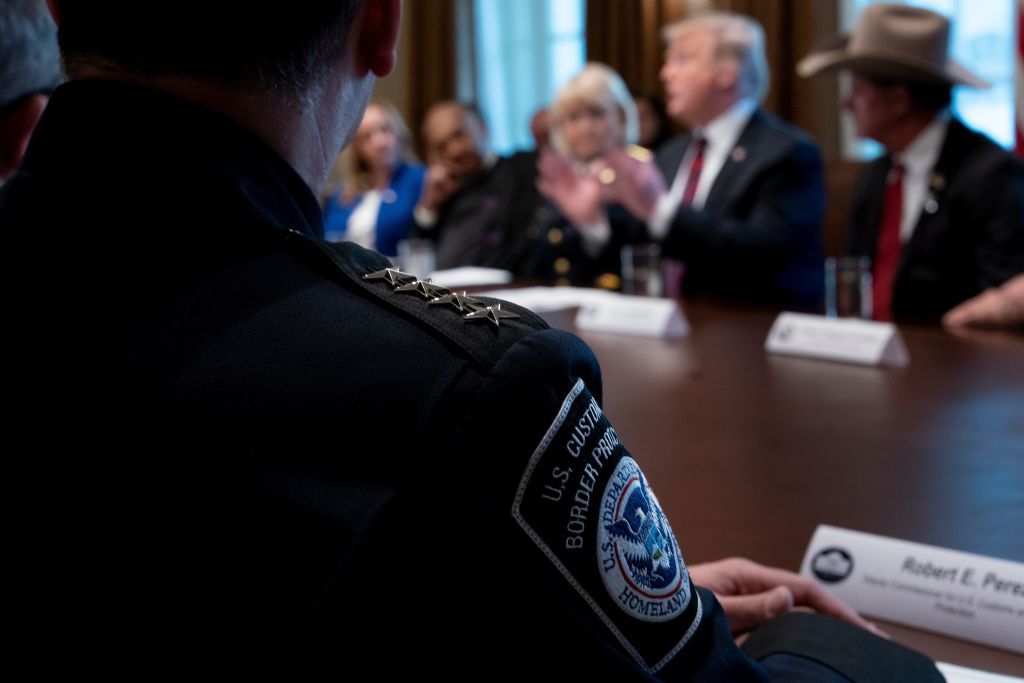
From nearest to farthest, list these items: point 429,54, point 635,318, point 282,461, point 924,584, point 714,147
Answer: point 282,461 → point 924,584 → point 635,318 → point 714,147 → point 429,54

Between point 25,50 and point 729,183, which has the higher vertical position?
point 25,50

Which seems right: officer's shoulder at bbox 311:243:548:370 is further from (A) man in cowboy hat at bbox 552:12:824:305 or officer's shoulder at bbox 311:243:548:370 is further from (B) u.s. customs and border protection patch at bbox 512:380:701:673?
(A) man in cowboy hat at bbox 552:12:824:305

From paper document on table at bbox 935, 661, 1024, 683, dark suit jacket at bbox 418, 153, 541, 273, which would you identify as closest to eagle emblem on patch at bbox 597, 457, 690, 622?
paper document on table at bbox 935, 661, 1024, 683

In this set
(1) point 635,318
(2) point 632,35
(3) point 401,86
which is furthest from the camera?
(3) point 401,86

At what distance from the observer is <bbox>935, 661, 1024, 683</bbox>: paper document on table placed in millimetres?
876

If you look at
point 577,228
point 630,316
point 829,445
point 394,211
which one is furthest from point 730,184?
point 394,211

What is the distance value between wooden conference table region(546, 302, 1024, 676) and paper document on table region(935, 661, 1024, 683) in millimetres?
20

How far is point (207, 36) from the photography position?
23.3 inches

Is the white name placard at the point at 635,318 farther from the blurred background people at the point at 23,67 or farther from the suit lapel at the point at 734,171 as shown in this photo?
the blurred background people at the point at 23,67

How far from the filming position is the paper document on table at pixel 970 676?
2.87 feet

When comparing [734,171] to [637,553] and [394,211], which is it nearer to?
[394,211]

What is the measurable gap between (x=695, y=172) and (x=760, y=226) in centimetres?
42

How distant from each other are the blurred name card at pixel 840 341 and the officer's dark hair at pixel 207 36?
147 centimetres

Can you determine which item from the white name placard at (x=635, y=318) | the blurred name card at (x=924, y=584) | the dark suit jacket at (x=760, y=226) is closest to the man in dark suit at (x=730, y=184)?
the dark suit jacket at (x=760, y=226)
